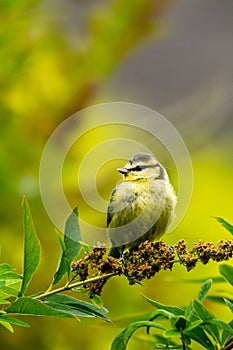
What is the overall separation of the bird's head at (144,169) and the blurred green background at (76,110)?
450 millimetres

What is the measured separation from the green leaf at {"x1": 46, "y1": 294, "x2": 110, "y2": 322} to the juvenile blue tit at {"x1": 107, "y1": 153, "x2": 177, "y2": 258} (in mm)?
715

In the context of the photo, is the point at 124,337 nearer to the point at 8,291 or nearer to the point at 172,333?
the point at 172,333

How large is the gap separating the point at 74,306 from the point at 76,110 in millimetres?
1822

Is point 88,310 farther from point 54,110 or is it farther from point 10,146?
point 54,110

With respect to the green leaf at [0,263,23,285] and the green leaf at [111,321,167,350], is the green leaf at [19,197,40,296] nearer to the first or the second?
the green leaf at [0,263,23,285]

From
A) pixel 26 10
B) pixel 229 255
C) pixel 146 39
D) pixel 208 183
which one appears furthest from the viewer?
pixel 208 183

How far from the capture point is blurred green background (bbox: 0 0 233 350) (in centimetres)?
280

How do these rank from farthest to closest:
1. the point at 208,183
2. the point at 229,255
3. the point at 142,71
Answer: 1. the point at 142,71
2. the point at 208,183
3. the point at 229,255

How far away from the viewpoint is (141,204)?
227cm

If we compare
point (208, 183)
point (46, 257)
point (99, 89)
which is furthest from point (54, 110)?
point (208, 183)

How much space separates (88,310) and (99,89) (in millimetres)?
1881

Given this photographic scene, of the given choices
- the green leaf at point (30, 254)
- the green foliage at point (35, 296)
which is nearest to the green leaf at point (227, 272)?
the green foliage at point (35, 296)

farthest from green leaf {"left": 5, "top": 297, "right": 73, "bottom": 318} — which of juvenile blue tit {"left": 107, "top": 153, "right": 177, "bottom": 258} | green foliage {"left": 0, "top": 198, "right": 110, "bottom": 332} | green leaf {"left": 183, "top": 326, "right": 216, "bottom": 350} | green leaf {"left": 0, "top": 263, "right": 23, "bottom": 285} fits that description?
juvenile blue tit {"left": 107, "top": 153, "right": 177, "bottom": 258}

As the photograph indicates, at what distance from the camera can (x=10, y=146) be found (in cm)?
282
